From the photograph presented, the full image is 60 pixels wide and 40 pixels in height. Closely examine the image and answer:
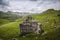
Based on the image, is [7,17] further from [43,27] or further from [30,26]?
[43,27]

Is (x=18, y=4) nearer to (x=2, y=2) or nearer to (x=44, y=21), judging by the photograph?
(x=2, y=2)

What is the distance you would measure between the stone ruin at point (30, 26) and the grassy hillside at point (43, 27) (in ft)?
0.47

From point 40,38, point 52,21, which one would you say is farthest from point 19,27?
point 52,21

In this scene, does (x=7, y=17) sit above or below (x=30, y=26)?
above

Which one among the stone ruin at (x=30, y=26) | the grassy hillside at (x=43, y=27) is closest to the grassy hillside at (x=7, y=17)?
the grassy hillside at (x=43, y=27)

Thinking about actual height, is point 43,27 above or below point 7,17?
below

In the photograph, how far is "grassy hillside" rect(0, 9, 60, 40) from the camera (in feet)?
20.1

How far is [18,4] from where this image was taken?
657 centimetres

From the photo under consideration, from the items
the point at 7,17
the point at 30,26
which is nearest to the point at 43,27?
the point at 30,26

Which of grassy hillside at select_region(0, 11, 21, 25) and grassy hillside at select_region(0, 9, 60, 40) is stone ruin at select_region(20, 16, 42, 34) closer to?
grassy hillside at select_region(0, 9, 60, 40)

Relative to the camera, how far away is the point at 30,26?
6.34m

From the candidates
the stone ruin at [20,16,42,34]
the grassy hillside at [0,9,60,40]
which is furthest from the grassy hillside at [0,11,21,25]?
the stone ruin at [20,16,42,34]

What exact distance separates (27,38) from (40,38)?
486 millimetres

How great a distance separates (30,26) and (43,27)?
509 mm
